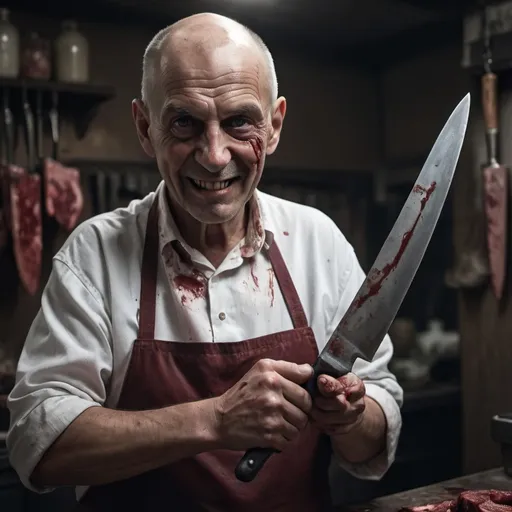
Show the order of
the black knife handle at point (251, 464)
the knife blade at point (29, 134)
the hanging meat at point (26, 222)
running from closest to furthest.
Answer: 1. the black knife handle at point (251, 464)
2. the hanging meat at point (26, 222)
3. the knife blade at point (29, 134)

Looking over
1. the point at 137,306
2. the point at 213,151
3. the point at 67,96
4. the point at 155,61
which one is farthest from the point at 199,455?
the point at 67,96

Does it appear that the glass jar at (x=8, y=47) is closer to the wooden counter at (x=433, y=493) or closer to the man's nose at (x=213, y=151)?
the man's nose at (x=213, y=151)

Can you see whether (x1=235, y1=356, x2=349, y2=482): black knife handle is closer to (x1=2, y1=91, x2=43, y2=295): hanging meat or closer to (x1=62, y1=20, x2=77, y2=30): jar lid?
(x1=2, y1=91, x2=43, y2=295): hanging meat

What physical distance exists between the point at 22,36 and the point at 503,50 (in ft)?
7.60

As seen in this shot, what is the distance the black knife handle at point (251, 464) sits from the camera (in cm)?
145

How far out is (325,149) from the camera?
4.67 meters

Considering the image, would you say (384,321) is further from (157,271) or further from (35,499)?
(35,499)

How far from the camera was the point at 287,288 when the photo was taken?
6.20 ft

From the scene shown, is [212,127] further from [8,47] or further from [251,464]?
[8,47]

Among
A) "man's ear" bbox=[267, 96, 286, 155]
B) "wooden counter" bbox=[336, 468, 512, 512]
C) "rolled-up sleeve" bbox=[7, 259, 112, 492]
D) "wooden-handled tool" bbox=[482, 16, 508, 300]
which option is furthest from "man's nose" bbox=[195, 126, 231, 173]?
"wooden-handled tool" bbox=[482, 16, 508, 300]

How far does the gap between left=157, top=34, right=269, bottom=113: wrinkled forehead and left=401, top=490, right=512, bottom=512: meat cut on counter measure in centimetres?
101

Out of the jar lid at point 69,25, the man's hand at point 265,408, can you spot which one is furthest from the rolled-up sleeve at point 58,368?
the jar lid at point 69,25

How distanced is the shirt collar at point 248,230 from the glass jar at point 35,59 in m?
1.95

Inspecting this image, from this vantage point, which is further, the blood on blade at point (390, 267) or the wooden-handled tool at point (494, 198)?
the wooden-handled tool at point (494, 198)
